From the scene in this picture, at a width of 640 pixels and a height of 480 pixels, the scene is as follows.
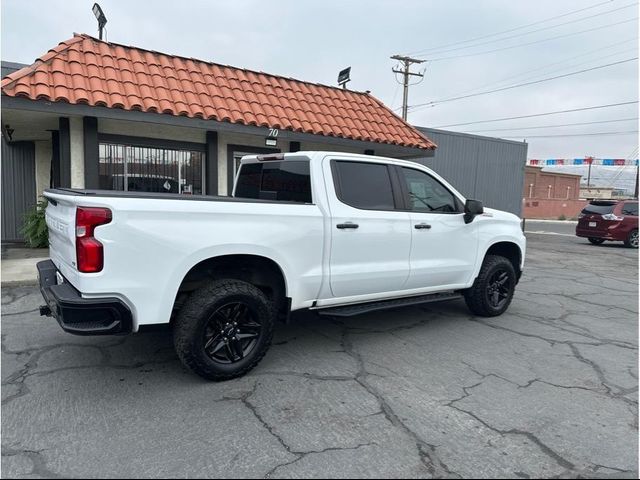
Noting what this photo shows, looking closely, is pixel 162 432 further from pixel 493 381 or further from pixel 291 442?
pixel 493 381

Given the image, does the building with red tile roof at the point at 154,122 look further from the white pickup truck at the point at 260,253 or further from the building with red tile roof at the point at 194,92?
the white pickup truck at the point at 260,253

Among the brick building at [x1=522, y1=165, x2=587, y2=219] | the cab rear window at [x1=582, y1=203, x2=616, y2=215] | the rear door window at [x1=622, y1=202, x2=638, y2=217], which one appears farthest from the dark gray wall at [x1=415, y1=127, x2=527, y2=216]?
the brick building at [x1=522, y1=165, x2=587, y2=219]

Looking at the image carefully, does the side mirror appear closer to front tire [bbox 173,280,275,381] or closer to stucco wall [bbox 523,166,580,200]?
front tire [bbox 173,280,275,381]

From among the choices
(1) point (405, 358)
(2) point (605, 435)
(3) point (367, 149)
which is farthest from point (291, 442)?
(3) point (367, 149)

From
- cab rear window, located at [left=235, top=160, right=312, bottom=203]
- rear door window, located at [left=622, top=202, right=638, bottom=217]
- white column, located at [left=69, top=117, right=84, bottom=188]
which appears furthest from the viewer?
rear door window, located at [left=622, top=202, right=638, bottom=217]

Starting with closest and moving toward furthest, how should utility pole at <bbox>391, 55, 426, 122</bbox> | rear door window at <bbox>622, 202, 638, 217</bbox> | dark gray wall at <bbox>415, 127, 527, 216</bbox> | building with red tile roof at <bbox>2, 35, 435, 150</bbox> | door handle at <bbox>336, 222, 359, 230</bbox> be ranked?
1. door handle at <bbox>336, 222, 359, 230</bbox>
2. building with red tile roof at <bbox>2, 35, 435, 150</bbox>
3. rear door window at <bbox>622, 202, 638, 217</bbox>
4. dark gray wall at <bbox>415, 127, 527, 216</bbox>
5. utility pole at <bbox>391, 55, 426, 122</bbox>

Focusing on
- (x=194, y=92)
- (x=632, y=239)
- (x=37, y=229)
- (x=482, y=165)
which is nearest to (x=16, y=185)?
(x=37, y=229)

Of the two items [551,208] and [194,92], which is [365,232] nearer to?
[194,92]

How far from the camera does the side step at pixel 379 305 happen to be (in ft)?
14.4

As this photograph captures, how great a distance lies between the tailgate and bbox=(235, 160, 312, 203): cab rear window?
1.96 m

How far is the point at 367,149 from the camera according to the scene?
11.2m

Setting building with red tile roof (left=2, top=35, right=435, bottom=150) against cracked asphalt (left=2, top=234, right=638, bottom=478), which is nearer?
cracked asphalt (left=2, top=234, right=638, bottom=478)

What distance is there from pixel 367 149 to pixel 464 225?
6212 millimetres

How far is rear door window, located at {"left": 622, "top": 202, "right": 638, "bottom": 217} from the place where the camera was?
16.7m
